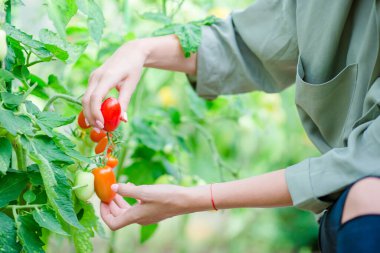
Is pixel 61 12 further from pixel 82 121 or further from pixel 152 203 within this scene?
pixel 152 203

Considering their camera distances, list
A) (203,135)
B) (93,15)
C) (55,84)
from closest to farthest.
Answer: (93,15)
(55,84)
(203,135)

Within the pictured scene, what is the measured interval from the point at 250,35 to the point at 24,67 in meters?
0.51

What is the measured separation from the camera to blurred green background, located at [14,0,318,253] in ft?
5.34

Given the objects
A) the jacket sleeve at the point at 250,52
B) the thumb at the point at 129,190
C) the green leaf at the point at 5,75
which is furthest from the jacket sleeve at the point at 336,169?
the green leaf at the point at 5,75

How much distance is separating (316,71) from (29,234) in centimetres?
58

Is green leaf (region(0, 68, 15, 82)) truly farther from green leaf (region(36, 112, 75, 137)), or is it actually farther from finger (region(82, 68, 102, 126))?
finger (region(82, 68, 102, 126))

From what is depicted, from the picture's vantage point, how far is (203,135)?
5.52ft

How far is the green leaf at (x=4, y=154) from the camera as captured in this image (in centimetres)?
94

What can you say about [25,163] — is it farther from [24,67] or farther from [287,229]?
[287,229]

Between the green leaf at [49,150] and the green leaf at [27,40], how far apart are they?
0.41 ft

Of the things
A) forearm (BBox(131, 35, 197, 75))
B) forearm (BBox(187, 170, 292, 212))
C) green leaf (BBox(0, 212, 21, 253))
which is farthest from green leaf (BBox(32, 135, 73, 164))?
forearm (BBox(131, 35, 197, 75))

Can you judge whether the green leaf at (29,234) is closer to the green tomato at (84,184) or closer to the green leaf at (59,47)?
the green tomato at (84,184)

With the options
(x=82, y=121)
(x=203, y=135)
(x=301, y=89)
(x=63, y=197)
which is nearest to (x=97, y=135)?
(x=82, y=121)

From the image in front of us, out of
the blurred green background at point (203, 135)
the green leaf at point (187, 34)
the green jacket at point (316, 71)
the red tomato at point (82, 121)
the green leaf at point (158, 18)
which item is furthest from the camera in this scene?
the blurred green background at point (203, 135)
